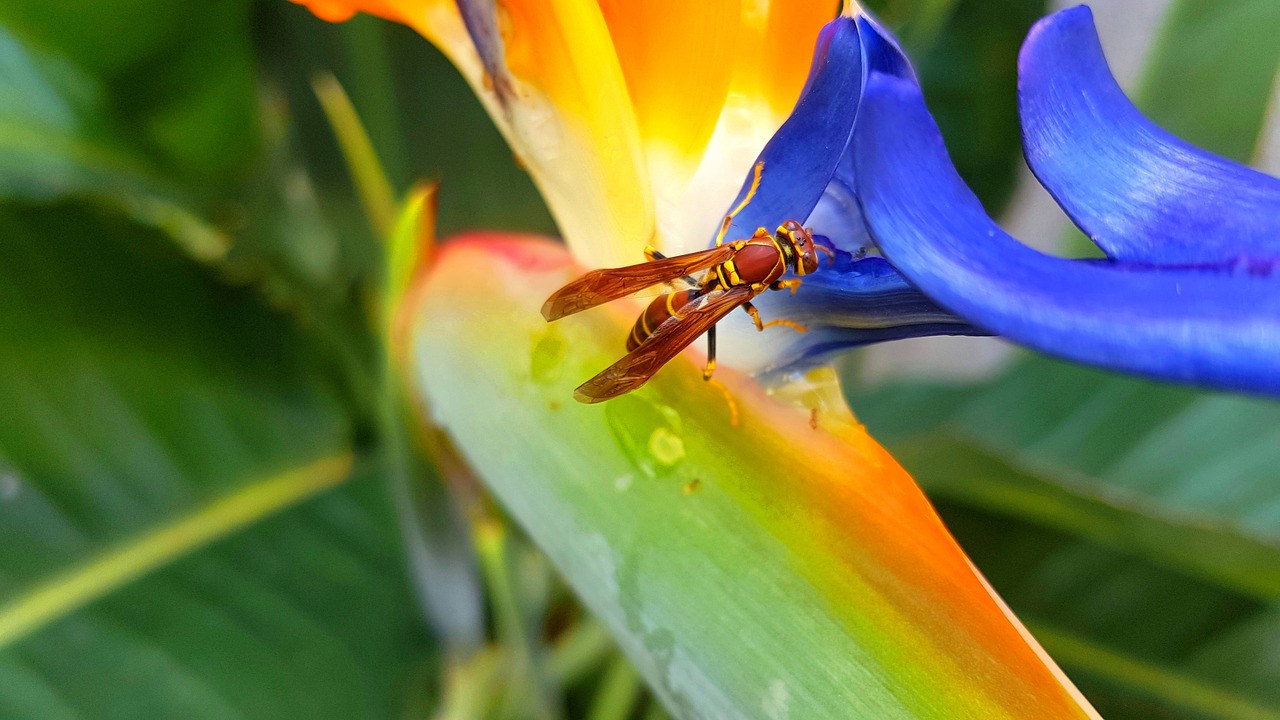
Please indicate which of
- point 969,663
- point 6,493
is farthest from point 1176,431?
point 6,493

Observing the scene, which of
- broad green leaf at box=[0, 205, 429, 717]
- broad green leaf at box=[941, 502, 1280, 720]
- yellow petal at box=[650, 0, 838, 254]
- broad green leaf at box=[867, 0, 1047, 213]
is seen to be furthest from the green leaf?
broad green leaf at box=[0, 205, 429, 717]

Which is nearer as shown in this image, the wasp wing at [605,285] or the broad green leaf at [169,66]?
the wasp wing at [605,285]

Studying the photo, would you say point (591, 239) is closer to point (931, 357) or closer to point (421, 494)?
point (421, 494)

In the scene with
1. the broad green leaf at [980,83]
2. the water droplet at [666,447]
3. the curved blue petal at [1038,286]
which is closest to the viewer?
the curved blue petal at [1038,286]

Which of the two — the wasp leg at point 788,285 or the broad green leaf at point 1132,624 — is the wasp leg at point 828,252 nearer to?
the wasp leg at point 788,285

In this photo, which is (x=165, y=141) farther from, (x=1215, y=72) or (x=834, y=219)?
(x=1215, y=72)

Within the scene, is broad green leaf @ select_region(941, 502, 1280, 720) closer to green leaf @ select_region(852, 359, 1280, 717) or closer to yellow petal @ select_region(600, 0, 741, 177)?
green leaf @ select_region(852, 359, 1280, 717)

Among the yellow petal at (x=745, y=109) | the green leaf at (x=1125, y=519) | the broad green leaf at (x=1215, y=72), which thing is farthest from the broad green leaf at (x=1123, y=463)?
the yellow petal at (x=745, y=109)
